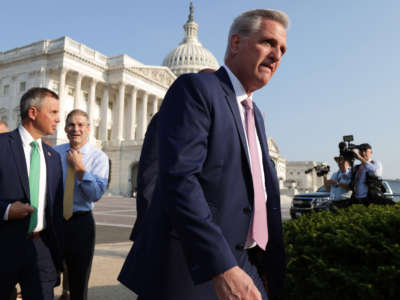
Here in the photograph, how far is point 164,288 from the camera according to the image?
1640 millimetres

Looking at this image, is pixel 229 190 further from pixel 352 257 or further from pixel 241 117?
pixel 352 257

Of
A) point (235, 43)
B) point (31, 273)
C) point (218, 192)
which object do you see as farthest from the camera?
point (31, 273)

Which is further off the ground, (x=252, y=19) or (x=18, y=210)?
(x=252, y=19)

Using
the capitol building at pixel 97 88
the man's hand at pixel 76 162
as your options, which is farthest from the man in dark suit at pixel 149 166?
the capitol building at pixel 97 88

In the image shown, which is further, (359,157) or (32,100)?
(359,157)

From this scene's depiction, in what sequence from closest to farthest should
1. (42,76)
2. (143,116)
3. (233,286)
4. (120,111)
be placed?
(233,286) → (42,76) → (120,111) → (143,116)

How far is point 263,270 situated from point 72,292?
7.97 feet

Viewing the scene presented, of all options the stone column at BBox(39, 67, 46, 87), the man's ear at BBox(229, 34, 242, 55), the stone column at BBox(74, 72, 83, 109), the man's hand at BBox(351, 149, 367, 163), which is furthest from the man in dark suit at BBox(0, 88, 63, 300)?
the stone column at BBox(74, 72, 83, 109)

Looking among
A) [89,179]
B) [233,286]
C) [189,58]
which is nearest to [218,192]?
[233,286]

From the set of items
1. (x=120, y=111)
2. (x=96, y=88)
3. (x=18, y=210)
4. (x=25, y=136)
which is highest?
(x=96, y=88)

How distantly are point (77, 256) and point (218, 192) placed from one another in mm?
2628

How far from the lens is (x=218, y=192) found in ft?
5.49

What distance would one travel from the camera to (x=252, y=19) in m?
1.86

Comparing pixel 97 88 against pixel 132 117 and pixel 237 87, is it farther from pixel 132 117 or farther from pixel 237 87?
pixel 237 87
